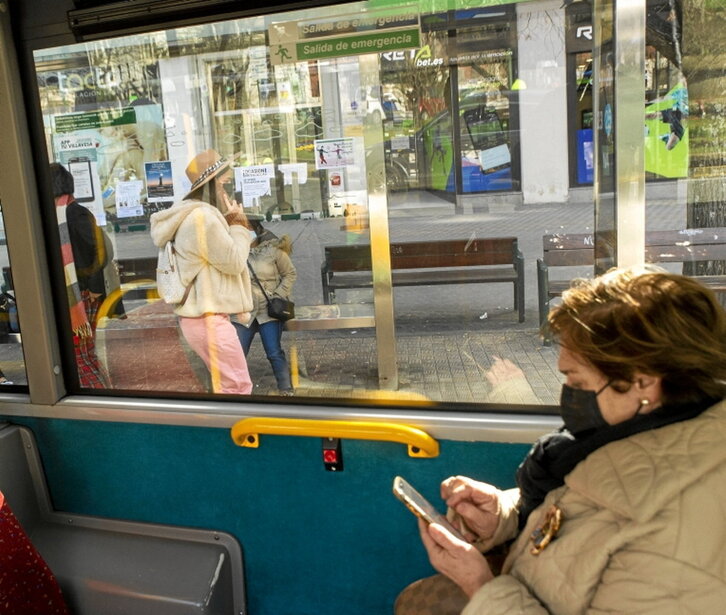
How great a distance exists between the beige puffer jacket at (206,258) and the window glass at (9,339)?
75 cm

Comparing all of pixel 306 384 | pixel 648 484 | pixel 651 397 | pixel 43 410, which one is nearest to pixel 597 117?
pixel 306 384

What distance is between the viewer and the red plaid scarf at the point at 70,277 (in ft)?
9.04

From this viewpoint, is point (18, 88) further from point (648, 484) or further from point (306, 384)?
point (648, 484)

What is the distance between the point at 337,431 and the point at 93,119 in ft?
5.50

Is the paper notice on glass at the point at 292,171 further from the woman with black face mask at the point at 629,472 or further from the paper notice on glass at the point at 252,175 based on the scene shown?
the woman with black face mask at the point at 629,472

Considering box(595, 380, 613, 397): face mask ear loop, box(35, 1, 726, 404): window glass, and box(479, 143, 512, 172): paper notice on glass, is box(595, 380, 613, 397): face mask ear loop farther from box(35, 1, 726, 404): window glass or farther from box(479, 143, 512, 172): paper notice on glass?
box(479, 143, 512, 172): paper notice on glass

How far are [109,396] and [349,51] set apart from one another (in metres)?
1.50

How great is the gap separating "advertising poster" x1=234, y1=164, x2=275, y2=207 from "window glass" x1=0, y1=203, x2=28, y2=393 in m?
1.26

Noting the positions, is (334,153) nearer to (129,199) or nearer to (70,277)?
(129,199)

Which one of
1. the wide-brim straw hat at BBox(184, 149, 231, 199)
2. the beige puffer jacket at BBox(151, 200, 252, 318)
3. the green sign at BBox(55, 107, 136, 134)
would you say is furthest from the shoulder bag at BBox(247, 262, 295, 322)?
the green sign at BBox(55, 107, 136, 134)

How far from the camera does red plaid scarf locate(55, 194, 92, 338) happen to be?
2756 mm

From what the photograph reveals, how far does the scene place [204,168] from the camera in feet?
11.8

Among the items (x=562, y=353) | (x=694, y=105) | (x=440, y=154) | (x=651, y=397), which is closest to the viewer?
(x=651, y=397)

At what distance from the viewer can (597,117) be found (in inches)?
120
